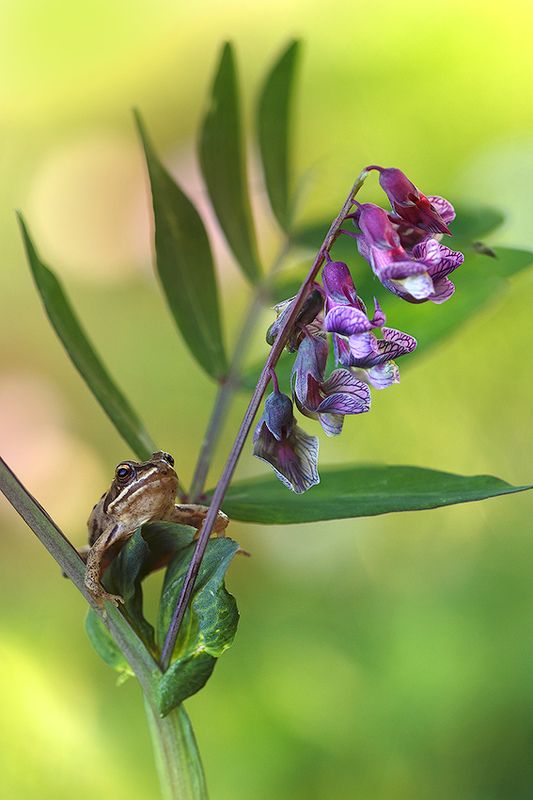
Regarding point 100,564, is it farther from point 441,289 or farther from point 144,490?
point 441,289

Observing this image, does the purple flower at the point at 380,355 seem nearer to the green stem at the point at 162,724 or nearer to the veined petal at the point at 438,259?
the veined petal at the point at 438,259

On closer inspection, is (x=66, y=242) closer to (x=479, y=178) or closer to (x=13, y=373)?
(x=13, y=373)

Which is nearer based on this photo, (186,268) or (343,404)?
(343,404)

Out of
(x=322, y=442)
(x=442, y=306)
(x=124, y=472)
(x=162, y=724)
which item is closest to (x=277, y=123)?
(x=442, y=306)

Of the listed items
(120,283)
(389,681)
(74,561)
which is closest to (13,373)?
(120,283)

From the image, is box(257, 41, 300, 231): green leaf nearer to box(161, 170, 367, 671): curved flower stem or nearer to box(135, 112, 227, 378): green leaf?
box(135, 112, 227, 378): green leaf

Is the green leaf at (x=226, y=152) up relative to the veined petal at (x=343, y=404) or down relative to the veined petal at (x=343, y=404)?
up

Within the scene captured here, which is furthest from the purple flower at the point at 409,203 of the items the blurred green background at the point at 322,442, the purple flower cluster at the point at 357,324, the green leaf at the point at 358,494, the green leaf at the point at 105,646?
the blurred green background at the point at 322,442

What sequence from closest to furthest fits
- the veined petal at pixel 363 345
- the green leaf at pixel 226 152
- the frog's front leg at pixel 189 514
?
the veined petal at pixel 363 345
the frog's front leg at pixel 189 514
the green leaf at pixel 226 152
